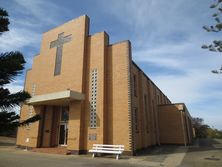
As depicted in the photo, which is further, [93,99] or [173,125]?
[173,125]

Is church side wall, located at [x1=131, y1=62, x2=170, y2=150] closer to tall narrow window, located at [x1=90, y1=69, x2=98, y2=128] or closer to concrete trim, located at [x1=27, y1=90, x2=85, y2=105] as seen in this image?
tall narrow window, located at [x1=90, y1=69, x2=98, y2=128]

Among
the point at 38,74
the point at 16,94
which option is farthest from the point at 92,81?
the point at 16,94

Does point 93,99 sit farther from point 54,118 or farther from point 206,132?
point 206,132

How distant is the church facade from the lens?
1442cm

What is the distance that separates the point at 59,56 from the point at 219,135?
39.2 meters

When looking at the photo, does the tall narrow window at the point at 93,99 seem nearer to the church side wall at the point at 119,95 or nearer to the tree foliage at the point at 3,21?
the church side wall at the point at 119,95

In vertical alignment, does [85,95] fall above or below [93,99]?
above

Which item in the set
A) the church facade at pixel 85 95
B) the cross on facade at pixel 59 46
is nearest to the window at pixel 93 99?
the church facade at pixel 85 95

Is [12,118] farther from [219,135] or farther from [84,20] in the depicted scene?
[219,135]

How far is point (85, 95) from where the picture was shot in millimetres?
15812

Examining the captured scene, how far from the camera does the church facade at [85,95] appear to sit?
1442cm

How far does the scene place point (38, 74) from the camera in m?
19.8

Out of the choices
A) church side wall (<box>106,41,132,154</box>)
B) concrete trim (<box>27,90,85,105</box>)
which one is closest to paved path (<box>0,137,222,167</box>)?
church side wall (<box>106,41,132,154</box>)

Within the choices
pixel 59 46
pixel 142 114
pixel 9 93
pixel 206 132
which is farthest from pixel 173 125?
pixel 206 132
